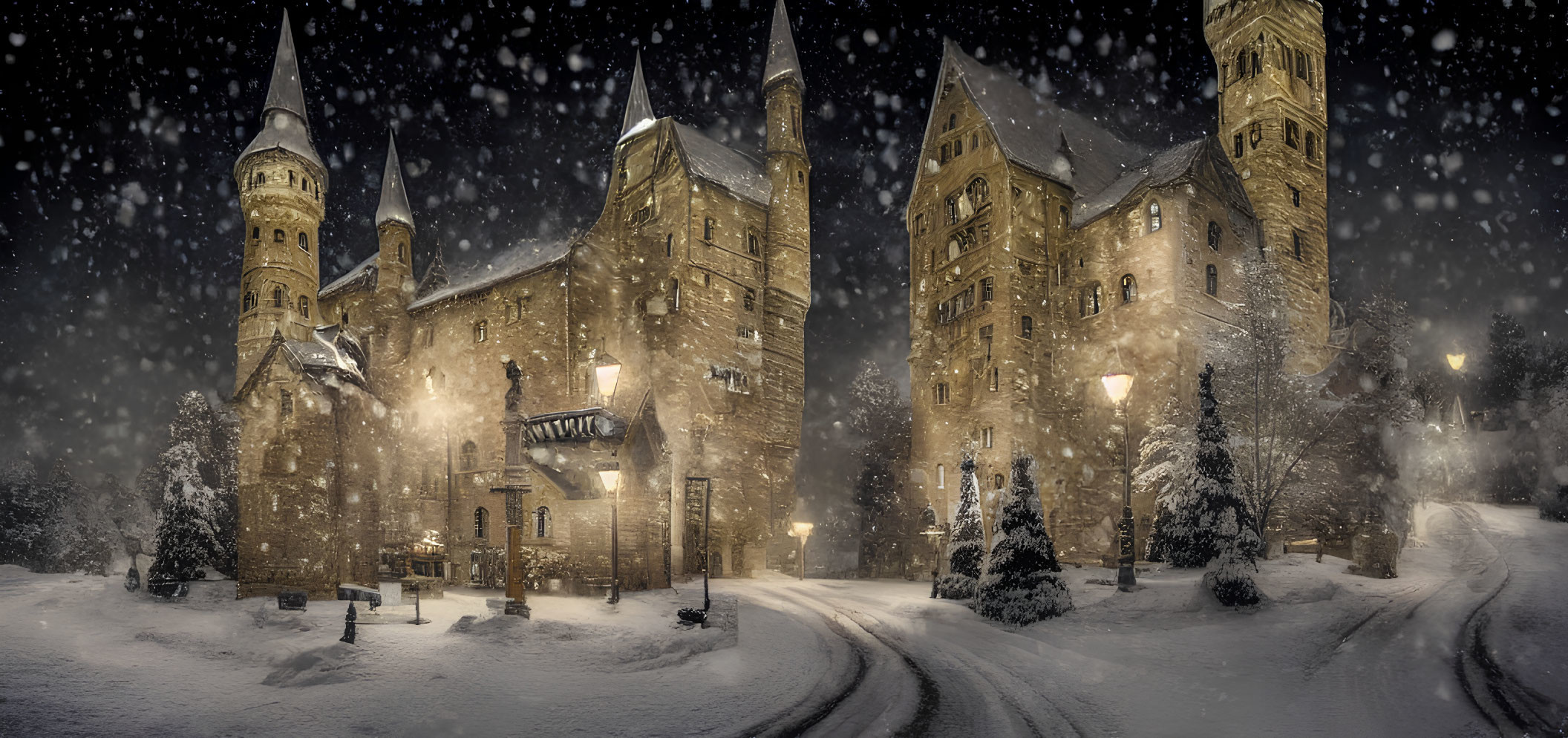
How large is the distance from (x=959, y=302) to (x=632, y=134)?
61.5 ft

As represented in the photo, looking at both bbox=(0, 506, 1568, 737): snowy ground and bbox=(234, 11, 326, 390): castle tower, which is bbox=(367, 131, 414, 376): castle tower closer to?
bbox=(234, 11, 326, 390): castle tower

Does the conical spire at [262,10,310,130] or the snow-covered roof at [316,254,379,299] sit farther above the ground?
the conical spire at [262,10,310,130]

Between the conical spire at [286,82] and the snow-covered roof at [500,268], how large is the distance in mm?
11247

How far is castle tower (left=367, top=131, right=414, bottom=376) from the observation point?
1805 inches

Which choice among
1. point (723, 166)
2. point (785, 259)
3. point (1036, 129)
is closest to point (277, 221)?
point (723, 166)

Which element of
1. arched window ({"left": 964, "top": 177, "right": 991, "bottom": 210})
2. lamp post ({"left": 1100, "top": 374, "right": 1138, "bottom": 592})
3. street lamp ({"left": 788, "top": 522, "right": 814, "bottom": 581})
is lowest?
street lamp ({"left": 788, "top": 522, "right": 814, "bottom": 581})

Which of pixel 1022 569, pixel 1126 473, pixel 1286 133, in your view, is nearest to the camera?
pixel 1022 569

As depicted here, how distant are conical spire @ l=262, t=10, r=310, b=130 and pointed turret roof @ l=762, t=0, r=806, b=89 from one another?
24.9 m

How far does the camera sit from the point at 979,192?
141 ft

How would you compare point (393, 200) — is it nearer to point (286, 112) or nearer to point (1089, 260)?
point (286, 112)

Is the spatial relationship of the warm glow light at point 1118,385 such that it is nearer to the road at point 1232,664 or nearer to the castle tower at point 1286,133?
the road at point 1232,664

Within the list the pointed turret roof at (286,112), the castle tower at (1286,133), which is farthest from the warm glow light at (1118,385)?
the pointed turret roof at (286,112)

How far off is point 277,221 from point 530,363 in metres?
17.8

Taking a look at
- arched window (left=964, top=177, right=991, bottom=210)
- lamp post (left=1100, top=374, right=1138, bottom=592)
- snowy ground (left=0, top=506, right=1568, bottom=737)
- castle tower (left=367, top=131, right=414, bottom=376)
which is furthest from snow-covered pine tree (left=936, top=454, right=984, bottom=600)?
castle tower (left=367, top=131, right=414, bottom=376)
